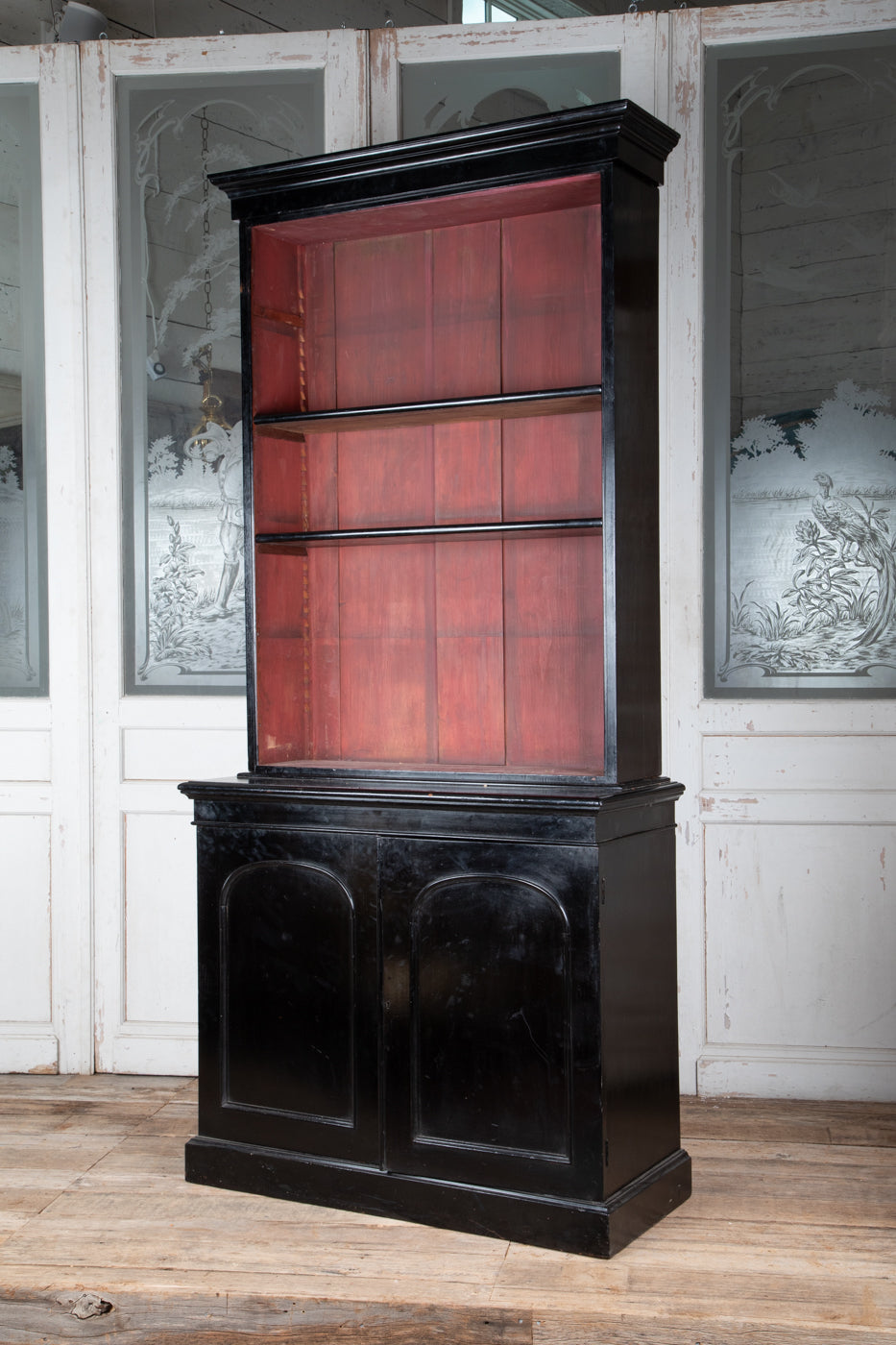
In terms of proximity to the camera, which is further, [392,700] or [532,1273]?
[392,700]

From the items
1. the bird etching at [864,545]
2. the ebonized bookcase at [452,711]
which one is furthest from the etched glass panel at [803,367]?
the ebonized bookcase at [452,711]

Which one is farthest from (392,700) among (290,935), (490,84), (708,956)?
(490,84)

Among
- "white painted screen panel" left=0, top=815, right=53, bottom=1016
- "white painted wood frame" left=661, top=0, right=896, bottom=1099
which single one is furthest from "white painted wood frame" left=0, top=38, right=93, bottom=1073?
"white painted wood frame" left=661, top=0, right=896, bottom=1099

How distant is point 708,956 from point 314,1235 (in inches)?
61.4

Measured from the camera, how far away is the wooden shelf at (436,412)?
3.06m

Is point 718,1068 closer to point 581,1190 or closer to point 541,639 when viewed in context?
point 581,1190

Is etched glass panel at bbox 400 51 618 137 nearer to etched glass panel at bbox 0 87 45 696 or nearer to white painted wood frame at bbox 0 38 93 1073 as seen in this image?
white painted wood frame at bbox 0 38 93 1073

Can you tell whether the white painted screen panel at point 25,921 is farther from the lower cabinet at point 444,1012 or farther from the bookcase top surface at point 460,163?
the bookcase top surface at point 460,163

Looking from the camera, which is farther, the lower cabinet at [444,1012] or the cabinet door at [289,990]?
the cabinet door at [289,990]

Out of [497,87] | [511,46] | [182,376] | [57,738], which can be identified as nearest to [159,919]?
[57,738]

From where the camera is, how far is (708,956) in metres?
4.00

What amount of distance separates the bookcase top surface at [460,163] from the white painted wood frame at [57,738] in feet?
3.66

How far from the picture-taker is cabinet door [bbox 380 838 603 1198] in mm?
2859

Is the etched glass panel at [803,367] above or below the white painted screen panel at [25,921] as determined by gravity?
above
